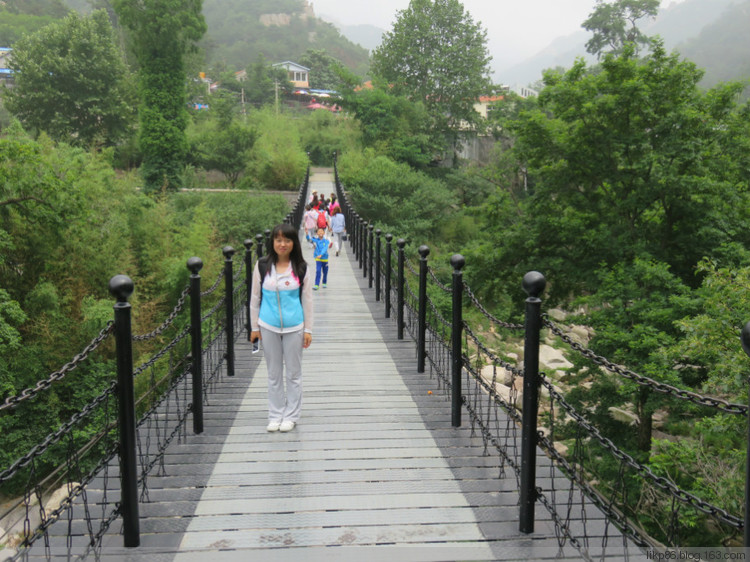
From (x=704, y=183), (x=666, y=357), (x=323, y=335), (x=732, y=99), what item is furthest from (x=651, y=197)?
(x=323, y=335)

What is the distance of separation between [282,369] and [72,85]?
4034cm

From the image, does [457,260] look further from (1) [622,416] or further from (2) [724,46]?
(2) [724,46]

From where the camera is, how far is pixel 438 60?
44.8 m

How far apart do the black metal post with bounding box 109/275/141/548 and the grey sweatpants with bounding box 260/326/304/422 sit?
1.71 meters

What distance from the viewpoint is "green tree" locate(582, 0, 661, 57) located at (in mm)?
47094

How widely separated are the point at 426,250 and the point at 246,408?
99.5 inches

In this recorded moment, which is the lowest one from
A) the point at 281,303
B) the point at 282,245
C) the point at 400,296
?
the point at 400,296

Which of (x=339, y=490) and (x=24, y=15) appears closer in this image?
(x=339, y=490)

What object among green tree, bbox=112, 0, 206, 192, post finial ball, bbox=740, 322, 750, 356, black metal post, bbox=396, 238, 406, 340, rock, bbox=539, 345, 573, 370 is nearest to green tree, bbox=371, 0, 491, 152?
green tree, bbox=112, 0, 206, 192

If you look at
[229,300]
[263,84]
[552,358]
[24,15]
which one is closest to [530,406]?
[229,300]

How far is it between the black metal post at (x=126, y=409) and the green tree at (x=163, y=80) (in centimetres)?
3158

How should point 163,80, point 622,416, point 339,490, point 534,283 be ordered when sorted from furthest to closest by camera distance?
point 163,80
point 622,416
point 339,490
point 534,283

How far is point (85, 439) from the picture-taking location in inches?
541

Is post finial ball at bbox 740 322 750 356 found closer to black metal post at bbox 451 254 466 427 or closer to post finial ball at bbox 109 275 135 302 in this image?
post finial ball at bbox 109 275 135 302
